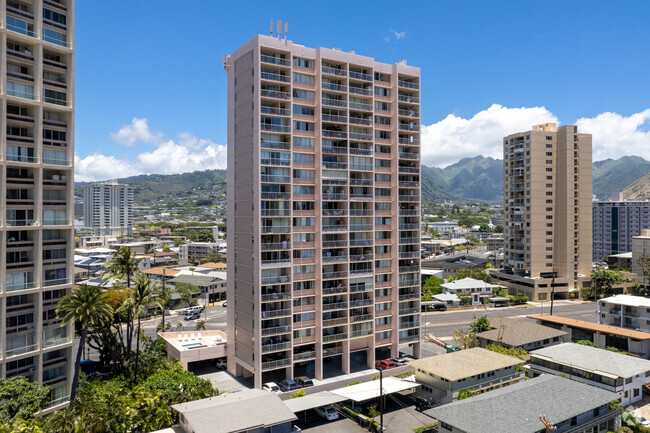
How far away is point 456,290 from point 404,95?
247 ft

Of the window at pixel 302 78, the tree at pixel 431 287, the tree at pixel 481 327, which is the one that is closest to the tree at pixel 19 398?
the window at pixel 302 78

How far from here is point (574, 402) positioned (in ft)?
154

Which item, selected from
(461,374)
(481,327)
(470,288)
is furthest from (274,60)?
(470,288)

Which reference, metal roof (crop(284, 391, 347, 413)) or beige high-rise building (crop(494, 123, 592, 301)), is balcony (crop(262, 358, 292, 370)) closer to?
metal roof (crop(284, 391, 347, 413))

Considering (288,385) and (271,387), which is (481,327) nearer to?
(288,385)

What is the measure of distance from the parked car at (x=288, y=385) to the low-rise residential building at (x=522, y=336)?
34.5 m

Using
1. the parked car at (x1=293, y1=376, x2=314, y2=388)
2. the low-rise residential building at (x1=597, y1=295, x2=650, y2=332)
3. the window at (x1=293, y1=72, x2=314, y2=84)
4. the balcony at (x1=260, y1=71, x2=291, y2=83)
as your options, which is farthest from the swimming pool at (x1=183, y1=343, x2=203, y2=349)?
the low-rise residential building at (x1=597, y1=295, x2=650, y2=332)

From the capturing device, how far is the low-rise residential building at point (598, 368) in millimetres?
55906

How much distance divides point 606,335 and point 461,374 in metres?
37.3

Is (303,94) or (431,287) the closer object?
(303,94)

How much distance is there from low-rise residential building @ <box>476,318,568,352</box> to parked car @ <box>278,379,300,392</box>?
1359 inches

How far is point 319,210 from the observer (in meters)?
64.0

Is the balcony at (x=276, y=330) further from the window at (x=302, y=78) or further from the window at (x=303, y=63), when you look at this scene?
the window at (x=303, y=63)

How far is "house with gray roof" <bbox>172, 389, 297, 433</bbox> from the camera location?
41378 millimetres
